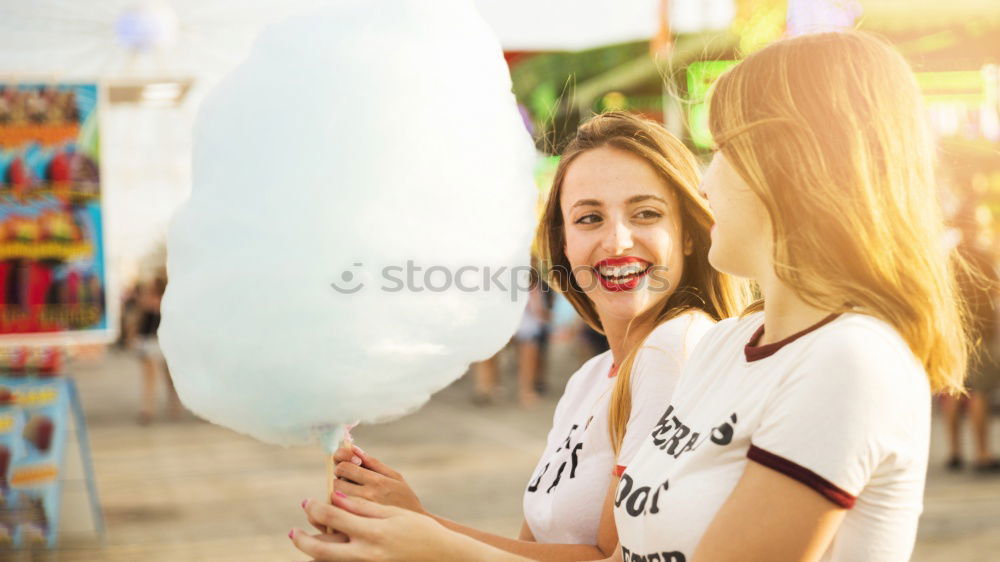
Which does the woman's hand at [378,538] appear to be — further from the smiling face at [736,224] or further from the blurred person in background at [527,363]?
the blurred person in background at [527,363]

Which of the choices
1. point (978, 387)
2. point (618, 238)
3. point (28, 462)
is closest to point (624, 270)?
point (618, 238)

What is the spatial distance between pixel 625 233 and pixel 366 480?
64cm

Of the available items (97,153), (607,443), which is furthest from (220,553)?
(607,443)

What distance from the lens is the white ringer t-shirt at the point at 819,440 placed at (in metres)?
1.06

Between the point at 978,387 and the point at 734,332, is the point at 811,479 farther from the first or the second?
the point at 978,387

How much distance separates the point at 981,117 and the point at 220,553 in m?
8.16

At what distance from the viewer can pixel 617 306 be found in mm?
1746

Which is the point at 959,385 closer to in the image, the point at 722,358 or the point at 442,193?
the point at 722,358

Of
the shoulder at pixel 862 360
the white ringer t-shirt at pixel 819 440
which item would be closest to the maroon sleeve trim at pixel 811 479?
the white ringer t-shirt at pixel 819 440

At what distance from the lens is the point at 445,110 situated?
4.75 feet

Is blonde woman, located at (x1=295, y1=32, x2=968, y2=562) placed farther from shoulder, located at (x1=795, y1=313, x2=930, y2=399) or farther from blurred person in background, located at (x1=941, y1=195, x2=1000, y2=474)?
blurred person in background, located at (x1=941, y1=195, x2=1000, y2=474)

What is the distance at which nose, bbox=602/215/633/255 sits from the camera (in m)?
1.70

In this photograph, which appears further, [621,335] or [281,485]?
[281,485]

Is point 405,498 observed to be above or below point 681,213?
below
